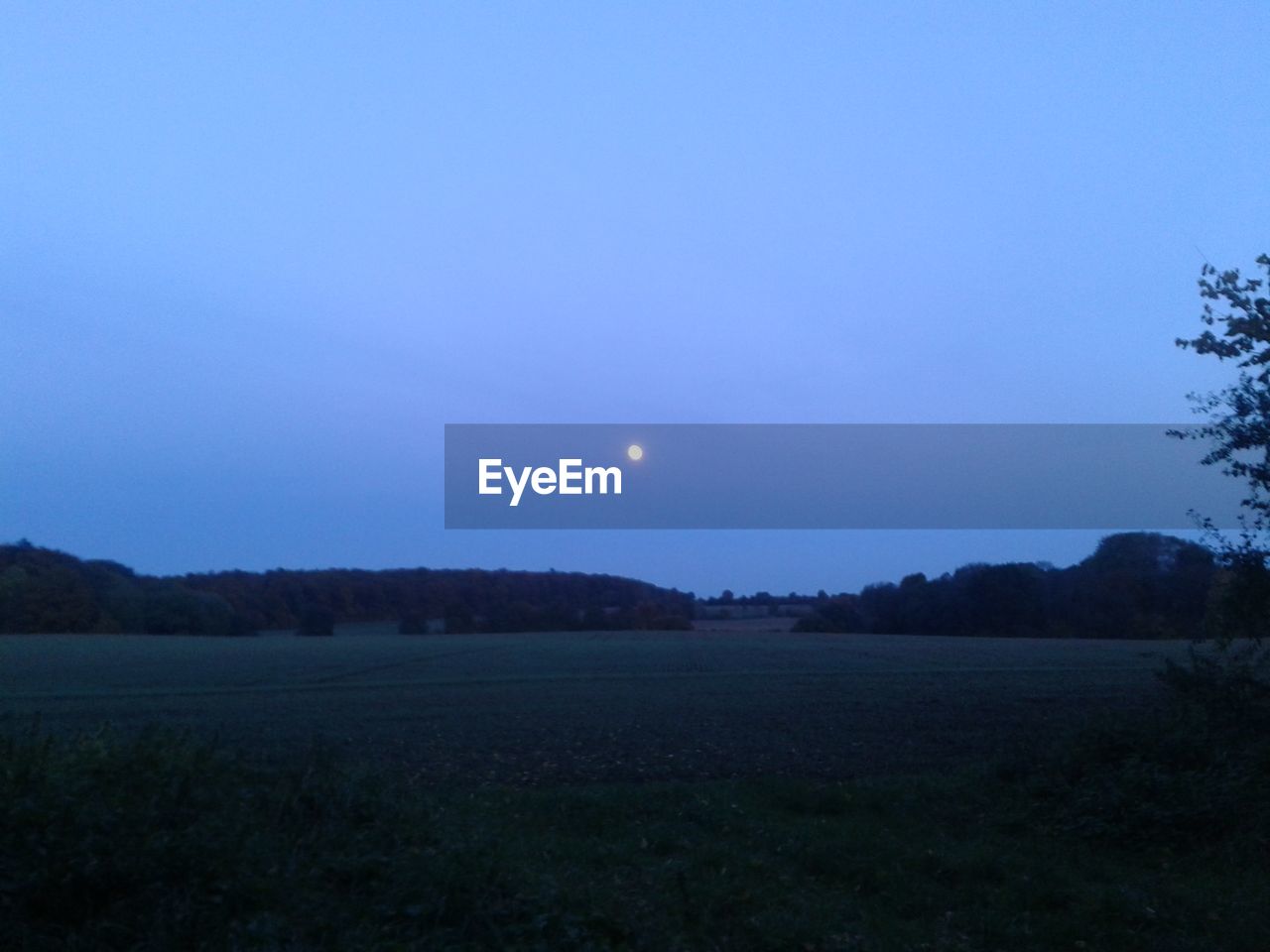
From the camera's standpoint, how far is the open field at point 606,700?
54.1 ft

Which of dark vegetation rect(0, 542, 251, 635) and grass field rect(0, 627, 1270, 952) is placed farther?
dark vegetation rect(0, 542, 251, 635)

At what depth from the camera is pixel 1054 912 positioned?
8234 mm

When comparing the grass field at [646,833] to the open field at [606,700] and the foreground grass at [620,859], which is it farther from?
the open field at [606,700]

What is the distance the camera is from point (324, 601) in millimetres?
A: 75500

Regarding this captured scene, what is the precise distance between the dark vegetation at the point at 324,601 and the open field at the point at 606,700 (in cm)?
1991

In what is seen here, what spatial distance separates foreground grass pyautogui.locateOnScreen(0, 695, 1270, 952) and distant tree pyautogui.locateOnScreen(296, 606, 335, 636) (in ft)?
208

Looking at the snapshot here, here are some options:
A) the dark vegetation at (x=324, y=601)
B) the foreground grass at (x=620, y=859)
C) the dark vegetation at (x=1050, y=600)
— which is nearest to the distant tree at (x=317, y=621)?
the dark vegetation at (x=324, y=601)

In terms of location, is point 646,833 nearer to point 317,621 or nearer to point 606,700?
point 606,700

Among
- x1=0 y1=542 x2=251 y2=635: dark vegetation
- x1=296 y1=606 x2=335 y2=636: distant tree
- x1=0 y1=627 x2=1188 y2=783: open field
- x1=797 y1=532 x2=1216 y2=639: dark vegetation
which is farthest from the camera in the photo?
x1=296 y1=606 x2=335 y2=636: distant tree

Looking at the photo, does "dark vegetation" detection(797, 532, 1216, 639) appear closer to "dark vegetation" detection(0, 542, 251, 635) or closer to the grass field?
the grass field

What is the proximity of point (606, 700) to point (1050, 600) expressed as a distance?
42.0 meters

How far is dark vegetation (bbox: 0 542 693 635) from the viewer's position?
228 feet

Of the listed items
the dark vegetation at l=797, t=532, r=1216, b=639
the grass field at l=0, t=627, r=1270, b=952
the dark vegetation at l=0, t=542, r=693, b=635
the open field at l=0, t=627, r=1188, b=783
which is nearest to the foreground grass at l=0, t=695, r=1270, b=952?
the grass field at l=0, t=627, r=1270, b=952

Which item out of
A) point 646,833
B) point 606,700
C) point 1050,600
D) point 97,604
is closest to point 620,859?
point 646,833
